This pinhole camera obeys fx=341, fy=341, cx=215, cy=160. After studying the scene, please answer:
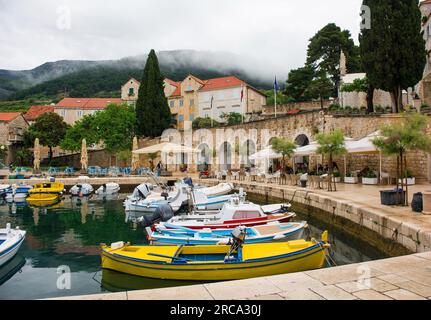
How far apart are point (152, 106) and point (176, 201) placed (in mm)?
30151

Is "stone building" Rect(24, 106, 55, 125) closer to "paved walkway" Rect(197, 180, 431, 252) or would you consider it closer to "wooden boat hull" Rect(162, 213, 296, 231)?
"wooden boat hull" Rect(162, 213, 296, 231)

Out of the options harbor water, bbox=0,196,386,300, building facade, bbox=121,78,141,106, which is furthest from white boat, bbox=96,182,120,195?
building facade, bbox=121,78,141,106

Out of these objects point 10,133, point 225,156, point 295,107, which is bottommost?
point 225,156

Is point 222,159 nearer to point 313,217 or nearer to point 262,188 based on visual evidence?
point 262,188

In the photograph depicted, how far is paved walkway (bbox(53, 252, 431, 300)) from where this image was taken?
456 centimetres

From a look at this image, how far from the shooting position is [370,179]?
64.5 feet

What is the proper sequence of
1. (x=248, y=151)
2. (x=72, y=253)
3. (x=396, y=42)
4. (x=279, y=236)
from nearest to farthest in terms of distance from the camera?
(x=279, y=236)
(x=72, y=253)
(x=396, y=42)
(x=248, y=151)

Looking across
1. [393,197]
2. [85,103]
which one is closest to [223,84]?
[85,103]

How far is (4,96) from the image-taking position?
116750mm

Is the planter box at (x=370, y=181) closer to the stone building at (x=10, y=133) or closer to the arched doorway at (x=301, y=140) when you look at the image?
the arched doorway at (x=301, y=140)

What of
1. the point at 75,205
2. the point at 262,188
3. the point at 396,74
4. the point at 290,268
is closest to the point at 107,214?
the point at 75,205

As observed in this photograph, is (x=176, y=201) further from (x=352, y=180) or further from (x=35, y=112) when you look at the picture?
(x=35, y=112)

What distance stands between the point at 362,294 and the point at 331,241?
7516 mm
